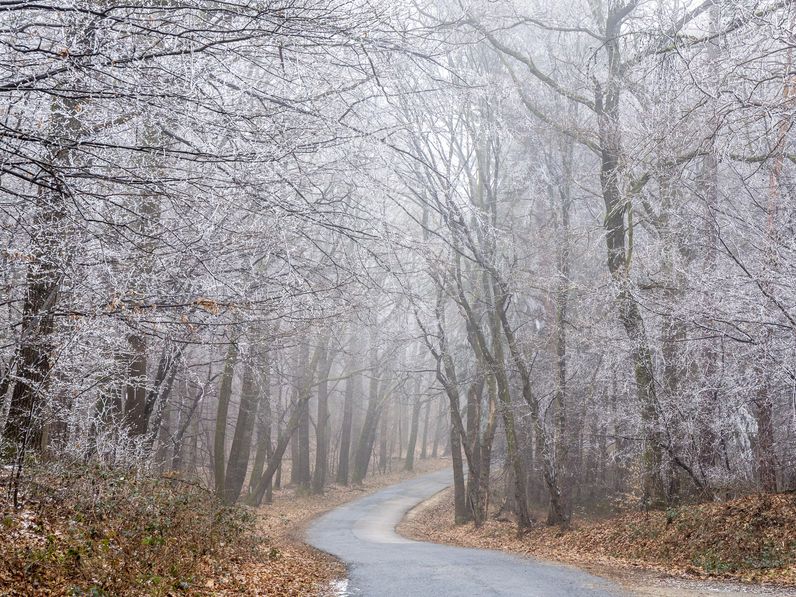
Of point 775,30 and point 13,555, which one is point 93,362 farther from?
point 775,30

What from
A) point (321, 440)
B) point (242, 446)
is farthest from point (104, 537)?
point (321, 440)

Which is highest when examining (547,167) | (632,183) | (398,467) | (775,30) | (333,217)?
(547,167)

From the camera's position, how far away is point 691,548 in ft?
41.8

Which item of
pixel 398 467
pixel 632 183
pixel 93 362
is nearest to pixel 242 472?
pixel 93 362

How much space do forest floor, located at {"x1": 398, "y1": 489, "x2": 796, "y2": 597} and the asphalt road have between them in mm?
789

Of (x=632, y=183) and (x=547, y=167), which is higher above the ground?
Answer: (x=547, y=167)

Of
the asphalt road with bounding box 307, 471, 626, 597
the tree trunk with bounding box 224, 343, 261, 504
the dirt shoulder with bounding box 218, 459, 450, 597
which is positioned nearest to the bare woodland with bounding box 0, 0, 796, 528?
the tree trunk with bounding box 224, 343, 261, 504

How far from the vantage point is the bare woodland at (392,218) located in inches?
233

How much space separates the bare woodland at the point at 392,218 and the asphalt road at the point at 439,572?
3.50 m

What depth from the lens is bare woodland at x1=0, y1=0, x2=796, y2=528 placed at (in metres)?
5.91

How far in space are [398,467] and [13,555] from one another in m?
45.5

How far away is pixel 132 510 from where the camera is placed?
9.23m

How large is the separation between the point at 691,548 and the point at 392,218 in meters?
8.10

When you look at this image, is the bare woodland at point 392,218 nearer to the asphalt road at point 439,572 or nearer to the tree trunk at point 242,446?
the tree trunk at point 242,446
